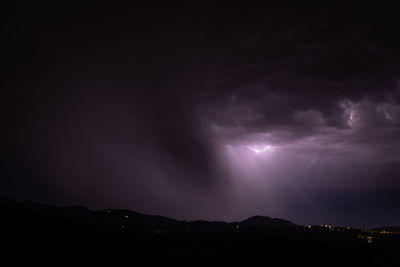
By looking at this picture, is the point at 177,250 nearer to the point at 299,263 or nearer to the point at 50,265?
the point at 299,263

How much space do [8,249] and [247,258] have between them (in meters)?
113

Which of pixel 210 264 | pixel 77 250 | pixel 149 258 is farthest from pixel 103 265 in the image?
pixel 210 264

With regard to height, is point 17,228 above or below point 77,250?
above

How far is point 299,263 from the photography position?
481 feet

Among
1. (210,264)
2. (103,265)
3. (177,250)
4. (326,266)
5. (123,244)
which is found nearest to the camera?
(103,265)

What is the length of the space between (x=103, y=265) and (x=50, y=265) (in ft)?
75.3

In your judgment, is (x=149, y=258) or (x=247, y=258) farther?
(x=247, y=258)

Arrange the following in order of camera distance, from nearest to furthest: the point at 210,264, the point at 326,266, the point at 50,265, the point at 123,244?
the point at 50,265, the point at 326,266, the point at 210,264, the point at 123,244

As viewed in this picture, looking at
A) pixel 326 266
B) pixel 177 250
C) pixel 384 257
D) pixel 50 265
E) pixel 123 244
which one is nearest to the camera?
pixel 50 265

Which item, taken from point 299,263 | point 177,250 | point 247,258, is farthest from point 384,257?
point 177,250

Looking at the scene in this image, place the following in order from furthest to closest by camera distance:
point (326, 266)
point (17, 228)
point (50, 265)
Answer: point (326, 266) < point (17, 228) < point (50, 265)

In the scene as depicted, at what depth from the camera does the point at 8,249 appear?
111 meters

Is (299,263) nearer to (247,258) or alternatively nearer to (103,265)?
(247,258)

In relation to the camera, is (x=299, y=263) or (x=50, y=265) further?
(x=299, y=263)
